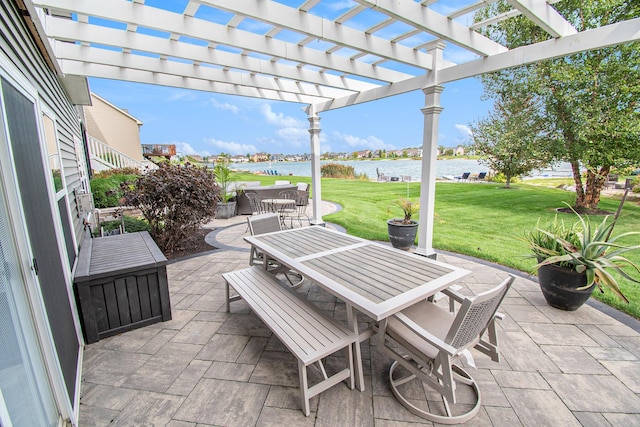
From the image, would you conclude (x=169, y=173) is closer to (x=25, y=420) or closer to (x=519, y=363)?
(x=25, y=420)

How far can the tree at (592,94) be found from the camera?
255 inches

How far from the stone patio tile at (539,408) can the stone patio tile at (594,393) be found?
0.19 ft

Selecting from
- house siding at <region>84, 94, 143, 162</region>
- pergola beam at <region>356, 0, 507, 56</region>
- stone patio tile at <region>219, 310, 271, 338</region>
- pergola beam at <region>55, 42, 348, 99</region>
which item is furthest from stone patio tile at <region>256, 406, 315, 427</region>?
house siding at <region>84, 94, 143, 162</region>

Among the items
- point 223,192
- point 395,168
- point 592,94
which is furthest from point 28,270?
point 395,168

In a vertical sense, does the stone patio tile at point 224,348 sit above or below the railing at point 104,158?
below

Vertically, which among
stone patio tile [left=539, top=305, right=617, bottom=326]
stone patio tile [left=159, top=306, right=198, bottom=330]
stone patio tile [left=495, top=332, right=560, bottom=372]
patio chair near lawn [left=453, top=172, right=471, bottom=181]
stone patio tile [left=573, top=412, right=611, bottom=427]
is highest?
patio chair near lawn [left=453, top=172, right=471, bottom=181]

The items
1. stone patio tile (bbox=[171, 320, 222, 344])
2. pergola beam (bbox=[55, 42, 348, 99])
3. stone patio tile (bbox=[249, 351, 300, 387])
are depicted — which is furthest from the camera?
pergola beam (bbox=[55, 42, 348, 99])

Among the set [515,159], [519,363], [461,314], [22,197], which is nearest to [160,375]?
[22,197]

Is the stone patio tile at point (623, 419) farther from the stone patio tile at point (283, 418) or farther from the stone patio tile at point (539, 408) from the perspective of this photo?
the stone patio tile at point (283, 418)

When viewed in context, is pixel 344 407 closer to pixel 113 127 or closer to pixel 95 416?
pixel 95 416

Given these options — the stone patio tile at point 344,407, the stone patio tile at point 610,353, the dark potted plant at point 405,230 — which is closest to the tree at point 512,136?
the dark potted plant at point 405,230

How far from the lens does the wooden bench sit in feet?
5.95

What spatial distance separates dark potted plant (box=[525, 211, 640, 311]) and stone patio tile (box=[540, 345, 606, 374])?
2.32ft

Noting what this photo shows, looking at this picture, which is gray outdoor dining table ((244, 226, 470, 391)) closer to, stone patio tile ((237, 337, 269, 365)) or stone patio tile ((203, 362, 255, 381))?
stone patio tile ((237, 337, 269, 365))
